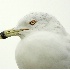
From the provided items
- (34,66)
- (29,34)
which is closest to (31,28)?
(29,34)

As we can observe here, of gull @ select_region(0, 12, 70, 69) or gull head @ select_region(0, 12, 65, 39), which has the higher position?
gull head @ select_region(0, 12, 65, 39)

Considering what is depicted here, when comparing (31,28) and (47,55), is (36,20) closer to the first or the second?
(31,28)

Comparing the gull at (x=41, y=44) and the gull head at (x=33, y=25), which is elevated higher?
the gull head at (x=33, y=25)

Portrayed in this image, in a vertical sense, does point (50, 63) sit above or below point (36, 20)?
below

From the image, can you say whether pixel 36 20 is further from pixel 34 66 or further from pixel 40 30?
pixel 34 66
